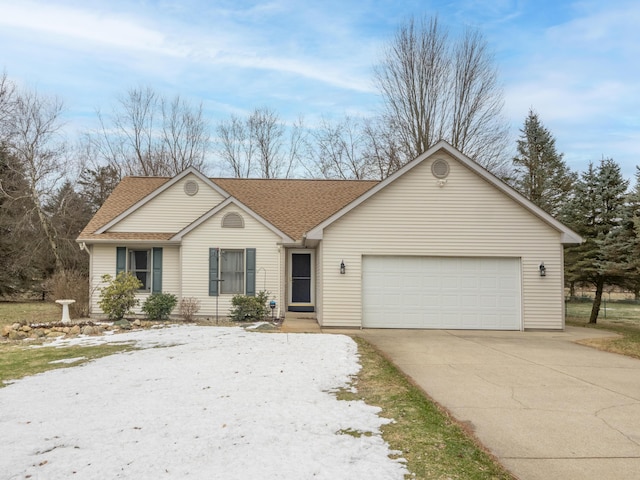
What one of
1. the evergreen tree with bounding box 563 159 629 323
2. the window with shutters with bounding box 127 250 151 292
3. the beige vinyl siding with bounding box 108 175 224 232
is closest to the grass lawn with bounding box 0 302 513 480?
the window with shutters with bounding box 127 250 151 292

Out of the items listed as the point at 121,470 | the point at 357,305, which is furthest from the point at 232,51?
the point at 121,470

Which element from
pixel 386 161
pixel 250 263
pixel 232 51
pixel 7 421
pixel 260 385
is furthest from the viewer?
pixel 386 161

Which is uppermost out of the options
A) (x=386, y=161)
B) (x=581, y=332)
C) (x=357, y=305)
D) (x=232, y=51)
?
(x=232, y=51)

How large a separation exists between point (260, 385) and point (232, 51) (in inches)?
563

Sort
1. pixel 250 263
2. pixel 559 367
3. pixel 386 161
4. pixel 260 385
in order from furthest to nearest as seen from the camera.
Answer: pixel 386 161 < pixel 250 263 < pixel 559 367 < pixel 260 385

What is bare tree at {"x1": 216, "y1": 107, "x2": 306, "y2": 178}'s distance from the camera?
32938 millimetres

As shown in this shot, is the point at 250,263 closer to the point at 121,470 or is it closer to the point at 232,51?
the point at 232,51

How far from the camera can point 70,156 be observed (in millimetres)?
29094

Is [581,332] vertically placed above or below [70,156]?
below

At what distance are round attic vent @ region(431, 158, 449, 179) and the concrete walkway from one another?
4.82m

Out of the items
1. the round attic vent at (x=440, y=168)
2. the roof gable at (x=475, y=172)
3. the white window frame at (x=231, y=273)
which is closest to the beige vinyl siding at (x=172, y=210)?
the white window frame at (x=231, y=273)

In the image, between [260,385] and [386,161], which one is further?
[386,161]

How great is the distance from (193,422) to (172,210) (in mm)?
12779

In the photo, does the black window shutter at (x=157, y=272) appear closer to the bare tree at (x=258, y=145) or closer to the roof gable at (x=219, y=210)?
the roof gable at (x=219, y=210)
